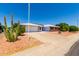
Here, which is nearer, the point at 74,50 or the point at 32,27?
the point at 74,50

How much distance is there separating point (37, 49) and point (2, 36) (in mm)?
1000

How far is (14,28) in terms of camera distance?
7625 mm

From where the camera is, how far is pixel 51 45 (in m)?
7.63

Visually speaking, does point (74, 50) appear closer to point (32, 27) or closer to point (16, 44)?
point (32, 27)

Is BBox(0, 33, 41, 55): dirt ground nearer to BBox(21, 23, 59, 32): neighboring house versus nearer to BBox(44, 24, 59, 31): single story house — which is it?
BBox(21, 23, 59, 32): neighboring house

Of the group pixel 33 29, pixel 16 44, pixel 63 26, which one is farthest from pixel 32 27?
pixel 63 26

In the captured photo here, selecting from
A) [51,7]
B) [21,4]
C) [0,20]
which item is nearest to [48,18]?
[51,7]

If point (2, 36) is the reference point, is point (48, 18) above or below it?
above

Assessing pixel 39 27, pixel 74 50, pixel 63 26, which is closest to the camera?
pixel 74 50

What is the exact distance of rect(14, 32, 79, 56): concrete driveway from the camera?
743 cm

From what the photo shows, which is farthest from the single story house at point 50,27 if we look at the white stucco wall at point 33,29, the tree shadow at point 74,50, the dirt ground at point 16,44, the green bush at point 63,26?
the tree shadow at point 74,50

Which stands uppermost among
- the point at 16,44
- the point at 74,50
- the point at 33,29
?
the point at 33,29

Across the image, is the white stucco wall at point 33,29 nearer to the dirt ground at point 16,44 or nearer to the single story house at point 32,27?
the single story house at point 32,27

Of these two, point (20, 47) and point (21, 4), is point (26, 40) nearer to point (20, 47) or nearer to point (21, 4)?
point (20, 47)
